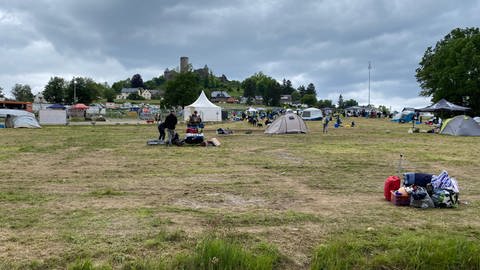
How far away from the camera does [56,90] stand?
316 ft

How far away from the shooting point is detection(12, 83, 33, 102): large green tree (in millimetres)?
121713

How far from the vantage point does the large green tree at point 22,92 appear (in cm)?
12171

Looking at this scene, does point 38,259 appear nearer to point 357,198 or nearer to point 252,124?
point 357,198

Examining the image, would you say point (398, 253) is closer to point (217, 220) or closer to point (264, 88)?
point (217, 220)

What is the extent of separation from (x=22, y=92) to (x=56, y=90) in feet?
117

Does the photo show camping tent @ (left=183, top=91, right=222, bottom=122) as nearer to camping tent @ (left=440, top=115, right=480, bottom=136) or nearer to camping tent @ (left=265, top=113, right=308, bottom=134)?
camping tent @ (left=265, top=113, right=308, bottom=134)

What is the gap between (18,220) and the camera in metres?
6.05

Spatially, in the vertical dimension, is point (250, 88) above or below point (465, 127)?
above

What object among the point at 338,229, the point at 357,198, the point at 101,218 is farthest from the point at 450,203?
the point at 101,218

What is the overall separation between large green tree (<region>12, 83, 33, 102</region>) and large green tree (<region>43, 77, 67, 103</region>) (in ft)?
95.7

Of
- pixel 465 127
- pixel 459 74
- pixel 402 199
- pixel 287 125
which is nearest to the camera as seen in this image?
pixel 402 199

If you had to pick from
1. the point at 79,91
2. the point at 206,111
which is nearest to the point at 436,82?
the point at 206,111

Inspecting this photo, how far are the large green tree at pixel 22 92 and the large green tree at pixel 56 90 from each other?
29168 millimetres

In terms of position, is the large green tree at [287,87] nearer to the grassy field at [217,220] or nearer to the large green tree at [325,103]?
the large green tree at [325,103]
